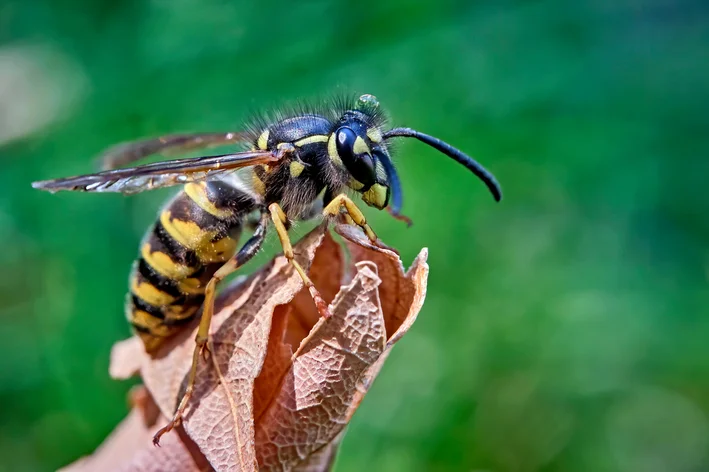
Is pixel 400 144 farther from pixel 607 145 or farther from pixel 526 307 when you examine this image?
pixel 607 145

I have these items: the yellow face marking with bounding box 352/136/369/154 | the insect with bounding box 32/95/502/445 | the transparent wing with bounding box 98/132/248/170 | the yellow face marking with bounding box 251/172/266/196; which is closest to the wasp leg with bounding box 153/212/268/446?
the insect with bounding box 32/95/502/445

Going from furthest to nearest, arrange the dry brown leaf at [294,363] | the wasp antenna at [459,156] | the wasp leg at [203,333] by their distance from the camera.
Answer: the wasp antenna at [459,156]
the wasp leg at [203,333]
the dry brown leaf at [294,363]

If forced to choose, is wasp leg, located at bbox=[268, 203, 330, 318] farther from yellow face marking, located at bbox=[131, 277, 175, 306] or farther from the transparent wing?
the transparent wing

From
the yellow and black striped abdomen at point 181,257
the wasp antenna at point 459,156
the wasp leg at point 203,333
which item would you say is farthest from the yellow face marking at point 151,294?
the wasp antenna at point 459,156

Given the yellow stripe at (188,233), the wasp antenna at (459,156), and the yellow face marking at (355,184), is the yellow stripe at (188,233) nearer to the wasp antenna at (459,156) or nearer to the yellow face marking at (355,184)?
the yellow face marking at (355,184)

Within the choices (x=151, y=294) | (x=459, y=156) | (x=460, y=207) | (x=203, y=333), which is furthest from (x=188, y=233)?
(x=460, y=207)

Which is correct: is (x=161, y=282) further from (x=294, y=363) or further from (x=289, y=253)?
(x=294, y=363)
